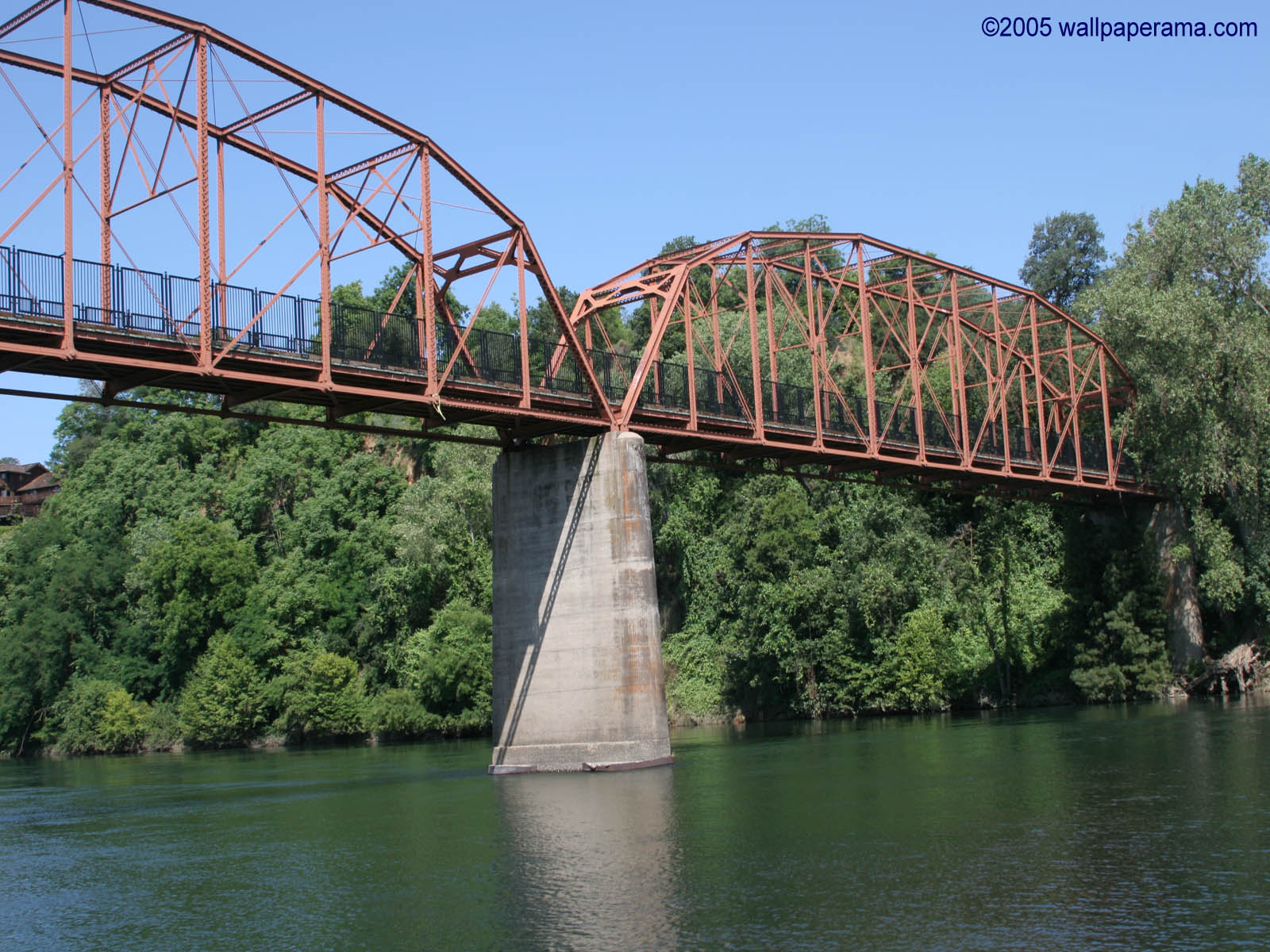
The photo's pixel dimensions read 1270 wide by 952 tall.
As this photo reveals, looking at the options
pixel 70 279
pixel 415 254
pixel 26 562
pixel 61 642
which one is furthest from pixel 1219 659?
pixel 26 562

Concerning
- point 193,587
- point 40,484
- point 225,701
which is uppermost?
point 40,484

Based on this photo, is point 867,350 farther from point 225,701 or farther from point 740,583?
point 225,701

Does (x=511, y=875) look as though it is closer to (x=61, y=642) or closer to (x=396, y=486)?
(x=396, y=486)

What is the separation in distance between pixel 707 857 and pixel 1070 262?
8882 cm

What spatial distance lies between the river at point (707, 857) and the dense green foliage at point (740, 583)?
18099mm

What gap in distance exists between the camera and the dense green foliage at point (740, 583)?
55.3 meters

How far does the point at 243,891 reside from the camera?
22609mm

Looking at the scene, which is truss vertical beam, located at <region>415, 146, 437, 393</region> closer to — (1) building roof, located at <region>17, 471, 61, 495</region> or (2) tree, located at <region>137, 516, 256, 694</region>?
(2) tree, located at <region>137, 516, 256, 694</region>

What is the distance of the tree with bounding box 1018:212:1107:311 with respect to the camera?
10231cm

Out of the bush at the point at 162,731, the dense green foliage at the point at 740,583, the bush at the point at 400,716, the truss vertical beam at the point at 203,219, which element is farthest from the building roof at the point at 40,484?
the truss vertical beam at the point at 203,219

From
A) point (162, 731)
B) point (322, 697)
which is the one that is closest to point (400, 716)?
point (322, 697)

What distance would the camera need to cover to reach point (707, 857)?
907 inches

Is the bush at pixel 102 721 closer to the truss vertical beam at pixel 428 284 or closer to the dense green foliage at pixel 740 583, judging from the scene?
the dense green foliage at pixel 740 583

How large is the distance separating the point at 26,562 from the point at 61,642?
11.4 meters
